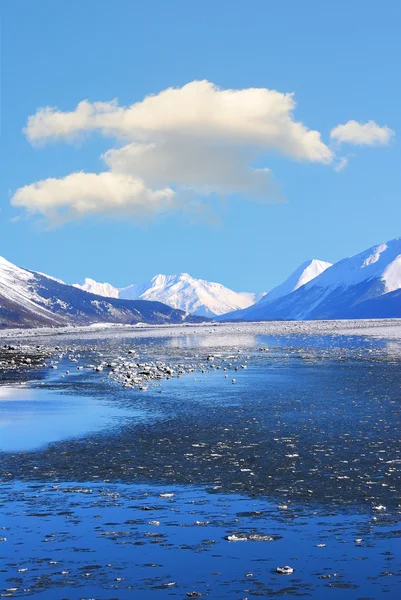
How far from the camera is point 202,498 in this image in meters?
21.9

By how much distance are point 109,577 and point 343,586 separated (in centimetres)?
508

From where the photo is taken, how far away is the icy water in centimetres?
1559

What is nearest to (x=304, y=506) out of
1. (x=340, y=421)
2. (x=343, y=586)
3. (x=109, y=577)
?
(x=343, y=586)

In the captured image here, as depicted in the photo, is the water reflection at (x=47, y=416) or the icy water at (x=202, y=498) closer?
the icy water at (x=202, y=498)

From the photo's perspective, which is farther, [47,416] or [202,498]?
[47,416]

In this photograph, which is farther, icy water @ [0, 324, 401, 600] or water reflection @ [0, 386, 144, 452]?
water reflection @ [0, 386, 144, 452]

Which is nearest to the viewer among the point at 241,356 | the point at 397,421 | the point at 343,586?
the point at 343,586

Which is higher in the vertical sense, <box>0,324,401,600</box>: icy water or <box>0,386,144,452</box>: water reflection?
<box>0,386,144,452</box>: water reflection

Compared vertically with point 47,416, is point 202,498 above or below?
below

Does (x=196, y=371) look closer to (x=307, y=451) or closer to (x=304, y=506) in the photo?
(x=307, y=451)

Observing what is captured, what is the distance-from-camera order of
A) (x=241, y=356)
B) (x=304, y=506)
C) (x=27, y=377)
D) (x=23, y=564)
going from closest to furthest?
(x=23, y=564) < (x=304, y=506) < (x=27, y=377) < (x=241, y=356)

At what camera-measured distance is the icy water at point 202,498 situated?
1559cm

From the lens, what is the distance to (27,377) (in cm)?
6341

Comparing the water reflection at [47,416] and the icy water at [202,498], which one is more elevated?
the water reflection at [47,416]
